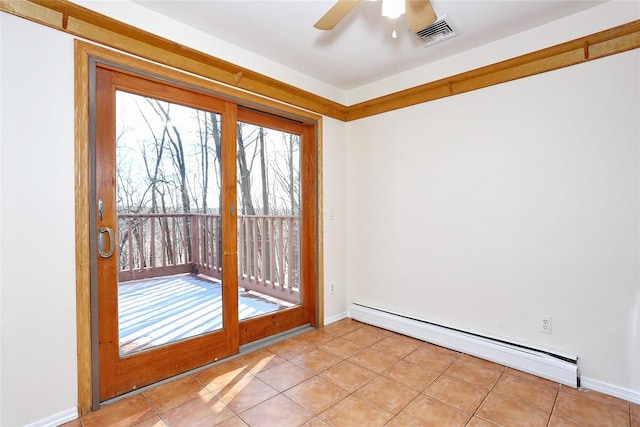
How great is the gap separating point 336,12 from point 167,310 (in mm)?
2279

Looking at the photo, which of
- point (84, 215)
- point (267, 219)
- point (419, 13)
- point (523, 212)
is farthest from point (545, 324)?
point (84, 215)

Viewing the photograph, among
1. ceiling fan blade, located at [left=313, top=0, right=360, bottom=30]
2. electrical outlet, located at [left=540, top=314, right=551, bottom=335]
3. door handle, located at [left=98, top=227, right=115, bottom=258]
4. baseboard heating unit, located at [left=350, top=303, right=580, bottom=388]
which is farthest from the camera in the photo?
electrical outlet, located at [left=540, top=314, right=551, bottom=335]

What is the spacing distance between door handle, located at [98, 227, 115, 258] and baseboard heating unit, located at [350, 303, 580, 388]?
8.03ft

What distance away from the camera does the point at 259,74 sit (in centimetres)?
264

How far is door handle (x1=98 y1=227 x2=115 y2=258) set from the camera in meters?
1.92

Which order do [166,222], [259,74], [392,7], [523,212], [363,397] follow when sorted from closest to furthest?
[392,7] → [363,397] → [166,222] → [523,212] → [259,74]

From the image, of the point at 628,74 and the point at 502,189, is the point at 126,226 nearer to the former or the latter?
the point at 502,189

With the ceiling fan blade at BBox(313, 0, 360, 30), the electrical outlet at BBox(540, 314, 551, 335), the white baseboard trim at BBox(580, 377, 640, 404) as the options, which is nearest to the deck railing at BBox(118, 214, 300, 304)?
the ceiling fan blade at BBox(313, 0, 360, 30)

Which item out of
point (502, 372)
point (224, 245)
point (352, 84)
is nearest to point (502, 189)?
point (502, 372)

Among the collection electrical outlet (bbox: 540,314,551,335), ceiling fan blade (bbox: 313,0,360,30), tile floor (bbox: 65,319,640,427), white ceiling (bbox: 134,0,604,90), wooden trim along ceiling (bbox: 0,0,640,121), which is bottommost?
tile floor (bbox: 65,319,640,427)

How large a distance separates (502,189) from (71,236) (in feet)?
9.92

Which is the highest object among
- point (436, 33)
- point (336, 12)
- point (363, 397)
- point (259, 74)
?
point (436, 33)

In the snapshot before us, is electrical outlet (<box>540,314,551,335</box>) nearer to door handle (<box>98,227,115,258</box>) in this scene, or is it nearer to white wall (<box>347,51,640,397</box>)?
white wall (<box>347,51,640,397</box>)

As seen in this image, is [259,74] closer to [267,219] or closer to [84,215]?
[267,219]
